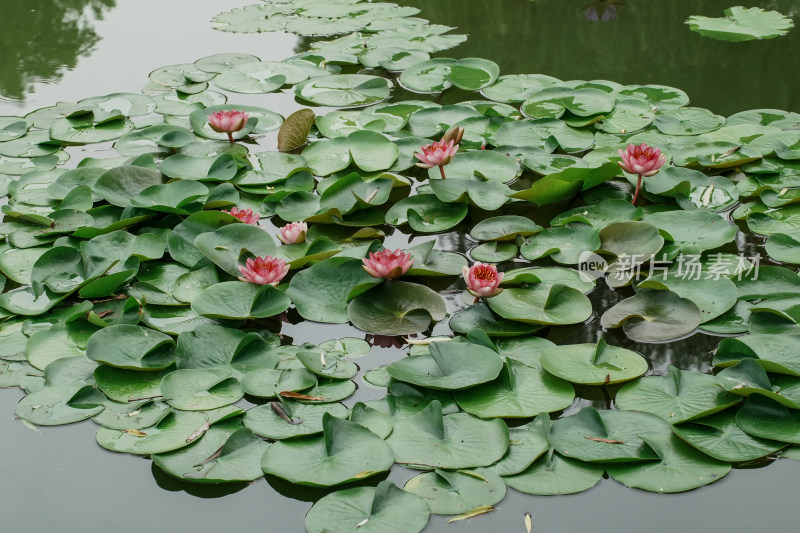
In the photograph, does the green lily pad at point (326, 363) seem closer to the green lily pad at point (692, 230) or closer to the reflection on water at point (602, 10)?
the green lily pad at point (692, 230)

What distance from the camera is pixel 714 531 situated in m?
1.73

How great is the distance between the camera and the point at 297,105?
399 cm

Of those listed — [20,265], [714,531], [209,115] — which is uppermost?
[209,115]

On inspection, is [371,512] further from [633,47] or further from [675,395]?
[633,47]

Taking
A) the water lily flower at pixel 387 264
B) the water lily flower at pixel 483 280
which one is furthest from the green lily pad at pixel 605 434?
the water lily flower at pixel 387 264

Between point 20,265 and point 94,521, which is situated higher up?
point 20,265

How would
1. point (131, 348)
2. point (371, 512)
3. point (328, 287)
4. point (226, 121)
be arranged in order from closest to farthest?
point (371, 512) < point (131, 348) < point (328, 287) < point (226, 121)

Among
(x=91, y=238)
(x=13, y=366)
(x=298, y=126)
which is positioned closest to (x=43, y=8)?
(x=298, y=126)

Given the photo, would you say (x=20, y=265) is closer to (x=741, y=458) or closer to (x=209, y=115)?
(x=209, y=115)

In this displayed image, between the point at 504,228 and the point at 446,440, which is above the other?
the point at 504,228

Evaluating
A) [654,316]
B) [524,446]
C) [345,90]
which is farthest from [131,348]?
[345,90]

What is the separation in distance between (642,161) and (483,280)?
890 millimetres

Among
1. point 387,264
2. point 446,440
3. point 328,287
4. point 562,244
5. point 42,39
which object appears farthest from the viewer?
point 42,39

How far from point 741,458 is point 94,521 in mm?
1522
